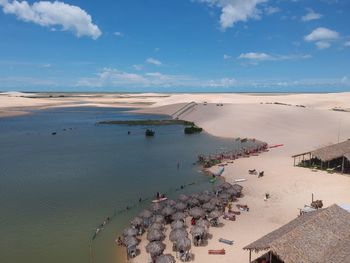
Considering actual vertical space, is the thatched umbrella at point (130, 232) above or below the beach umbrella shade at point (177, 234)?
below

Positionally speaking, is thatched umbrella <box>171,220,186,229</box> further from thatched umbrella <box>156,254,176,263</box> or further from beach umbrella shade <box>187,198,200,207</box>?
thatched umbrella <box>156,254,176,263</box>

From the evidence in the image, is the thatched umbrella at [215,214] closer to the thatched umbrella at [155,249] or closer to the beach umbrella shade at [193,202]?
the beach umbrella shade at [193,202]

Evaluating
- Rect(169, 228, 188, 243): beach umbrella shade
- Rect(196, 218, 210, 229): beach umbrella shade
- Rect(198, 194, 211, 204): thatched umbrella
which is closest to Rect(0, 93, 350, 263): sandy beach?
Rect(196, 218, 210, 229): beach umbrella shade

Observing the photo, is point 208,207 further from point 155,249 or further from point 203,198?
point 155,249

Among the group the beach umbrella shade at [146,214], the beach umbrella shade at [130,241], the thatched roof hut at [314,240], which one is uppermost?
the thatched roof hut at [314,240]

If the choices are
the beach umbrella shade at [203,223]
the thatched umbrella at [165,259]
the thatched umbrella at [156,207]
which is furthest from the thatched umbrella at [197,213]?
the thatched umbrella at [165,259]

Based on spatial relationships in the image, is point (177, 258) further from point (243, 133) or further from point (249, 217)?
point (243, 133)
